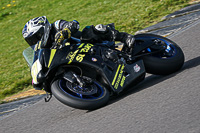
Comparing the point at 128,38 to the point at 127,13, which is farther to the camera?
the point at 127,13

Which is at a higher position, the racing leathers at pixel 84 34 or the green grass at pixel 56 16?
the racing leathers at pixel 84 34

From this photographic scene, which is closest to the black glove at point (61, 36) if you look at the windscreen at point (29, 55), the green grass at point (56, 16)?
the windscreen at point (29, 55)

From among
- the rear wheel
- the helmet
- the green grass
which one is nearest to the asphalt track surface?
the rear wheel

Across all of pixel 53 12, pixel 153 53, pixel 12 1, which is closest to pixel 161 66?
pixel 153 53

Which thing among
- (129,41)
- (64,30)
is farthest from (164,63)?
(64,30)

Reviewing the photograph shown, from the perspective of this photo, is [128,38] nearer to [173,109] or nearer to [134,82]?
[134,82]

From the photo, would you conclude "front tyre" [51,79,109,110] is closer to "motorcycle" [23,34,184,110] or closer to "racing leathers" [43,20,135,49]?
"motorcycle" [23,34,184,110]

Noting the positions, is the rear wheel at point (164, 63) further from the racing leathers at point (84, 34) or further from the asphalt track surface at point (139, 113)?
the racing leathers at point (84, 34)

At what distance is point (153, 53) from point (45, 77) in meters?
1.75

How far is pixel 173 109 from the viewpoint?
378 cm

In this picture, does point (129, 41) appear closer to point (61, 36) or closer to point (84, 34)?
point (84, 34)

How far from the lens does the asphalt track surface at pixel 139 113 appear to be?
3.51 meters

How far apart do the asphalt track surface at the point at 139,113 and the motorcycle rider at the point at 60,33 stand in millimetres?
853

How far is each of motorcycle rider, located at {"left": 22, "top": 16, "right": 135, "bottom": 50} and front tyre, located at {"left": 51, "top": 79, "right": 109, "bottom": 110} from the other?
600 millimetres
